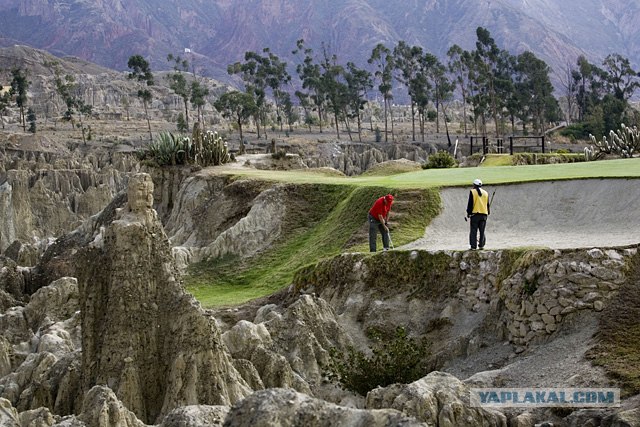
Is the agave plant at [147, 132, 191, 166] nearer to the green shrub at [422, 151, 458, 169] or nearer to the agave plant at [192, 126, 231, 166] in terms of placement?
the agave plant at [192, 126, 231, 166]

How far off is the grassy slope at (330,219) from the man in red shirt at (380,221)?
0.57 metres

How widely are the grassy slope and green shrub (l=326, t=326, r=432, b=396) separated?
4872 mm

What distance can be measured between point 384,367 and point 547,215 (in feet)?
24.9

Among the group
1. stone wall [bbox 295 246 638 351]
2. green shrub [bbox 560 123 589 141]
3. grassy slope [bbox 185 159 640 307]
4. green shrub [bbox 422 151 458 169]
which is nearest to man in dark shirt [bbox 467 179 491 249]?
stone wall [bbox 295 246 638 351]

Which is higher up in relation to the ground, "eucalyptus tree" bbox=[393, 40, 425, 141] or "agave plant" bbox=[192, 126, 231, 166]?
"eucalyptus tree" bbox=[393, 40, 425, 141]

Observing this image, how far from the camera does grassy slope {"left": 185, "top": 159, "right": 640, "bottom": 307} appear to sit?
985 inches

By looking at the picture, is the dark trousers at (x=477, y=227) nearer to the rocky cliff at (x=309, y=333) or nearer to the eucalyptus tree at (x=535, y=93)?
the rocky cliff at (x=309, y=333)

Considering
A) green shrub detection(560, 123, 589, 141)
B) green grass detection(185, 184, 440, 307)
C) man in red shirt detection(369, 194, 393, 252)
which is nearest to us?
man in red shirt detection(369, 194, 393, 252)

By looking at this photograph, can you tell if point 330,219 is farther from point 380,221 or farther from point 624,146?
point 624,146

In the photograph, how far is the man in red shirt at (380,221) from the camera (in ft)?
74.1

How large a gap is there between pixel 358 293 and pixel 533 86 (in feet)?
266

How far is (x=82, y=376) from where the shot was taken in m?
16.8

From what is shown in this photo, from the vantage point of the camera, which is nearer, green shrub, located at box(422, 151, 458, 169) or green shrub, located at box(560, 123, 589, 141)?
green shrub, located at box(422, 151, 458, 169)

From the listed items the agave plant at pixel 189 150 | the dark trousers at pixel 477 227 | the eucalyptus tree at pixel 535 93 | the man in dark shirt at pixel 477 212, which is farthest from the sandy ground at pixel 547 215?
the eucalyptus tree at pixel 535 93
